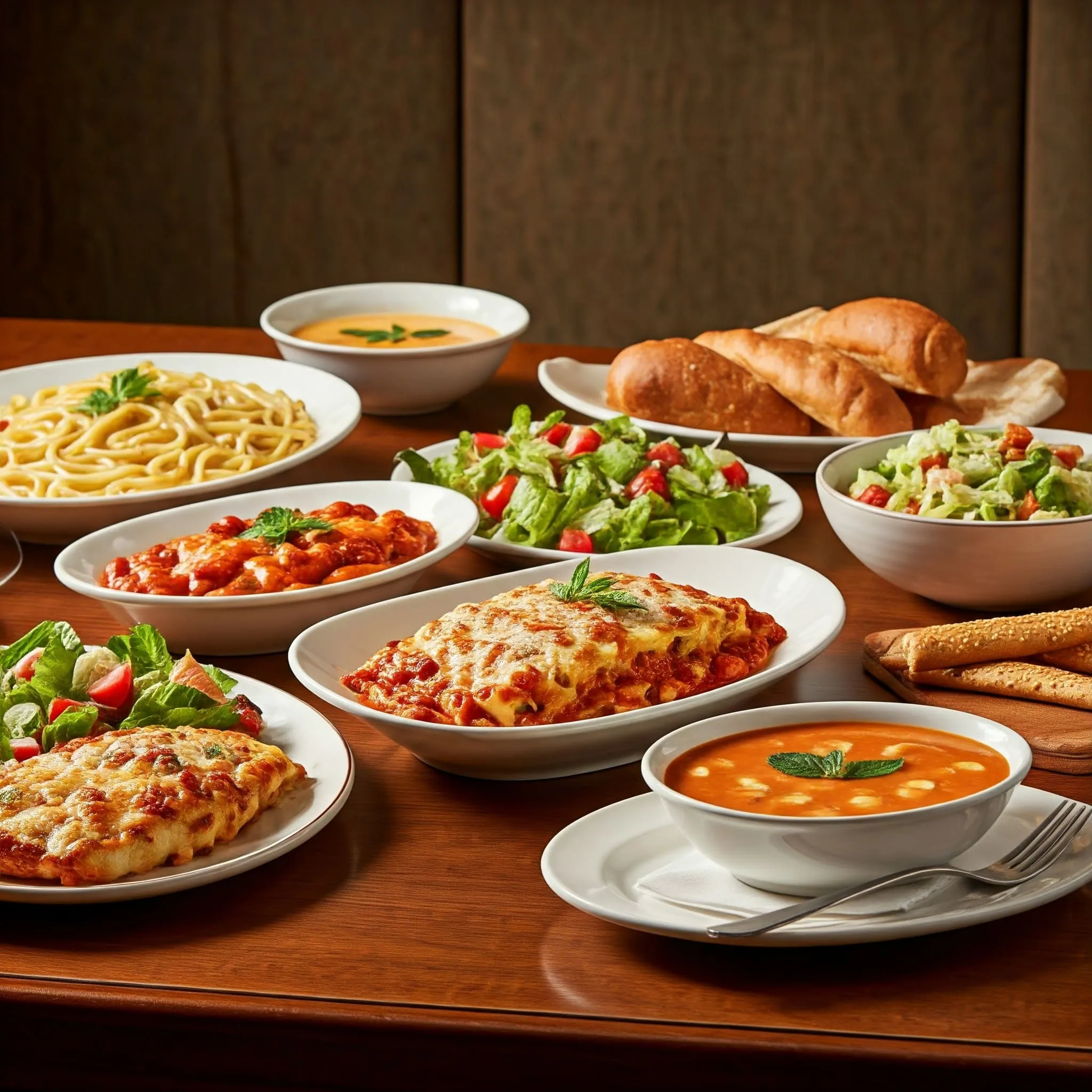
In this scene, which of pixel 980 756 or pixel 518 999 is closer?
pixel 518 999

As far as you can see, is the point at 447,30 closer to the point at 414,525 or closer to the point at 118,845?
the point at 414,525

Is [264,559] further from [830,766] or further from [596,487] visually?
[830,766]

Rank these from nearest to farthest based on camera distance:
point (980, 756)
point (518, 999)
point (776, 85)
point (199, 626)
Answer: point (518, 999) < point (980, 756) < point (199, 626) < point (776, 85)

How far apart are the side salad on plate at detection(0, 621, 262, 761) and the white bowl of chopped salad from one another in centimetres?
85

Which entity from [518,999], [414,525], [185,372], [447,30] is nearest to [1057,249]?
[447,30]

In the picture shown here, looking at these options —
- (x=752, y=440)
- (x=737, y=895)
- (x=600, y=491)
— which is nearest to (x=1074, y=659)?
(x=737, y=895)

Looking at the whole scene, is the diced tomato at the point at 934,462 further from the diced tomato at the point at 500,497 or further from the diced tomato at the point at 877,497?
the diced tomato at the point at 500,497

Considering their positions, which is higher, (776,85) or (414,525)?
(776,85)

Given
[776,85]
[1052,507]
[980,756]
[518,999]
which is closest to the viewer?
[518,999]

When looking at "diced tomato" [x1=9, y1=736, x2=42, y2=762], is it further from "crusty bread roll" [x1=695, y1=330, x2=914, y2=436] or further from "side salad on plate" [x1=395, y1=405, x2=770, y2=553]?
"crusty bread roll" [x1=695, y1=330, x2=914, y2=436]

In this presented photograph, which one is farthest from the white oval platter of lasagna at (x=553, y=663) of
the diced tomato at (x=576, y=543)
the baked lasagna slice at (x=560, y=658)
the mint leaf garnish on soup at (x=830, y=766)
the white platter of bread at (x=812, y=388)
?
the white platter of bread at (x=812, y=388)

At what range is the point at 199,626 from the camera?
1.72m

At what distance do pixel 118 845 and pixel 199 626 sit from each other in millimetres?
557

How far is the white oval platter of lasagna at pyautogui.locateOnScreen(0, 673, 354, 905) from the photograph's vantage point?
117 centimetres
